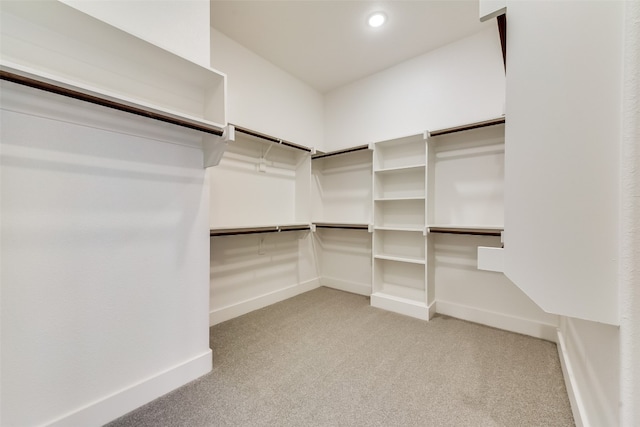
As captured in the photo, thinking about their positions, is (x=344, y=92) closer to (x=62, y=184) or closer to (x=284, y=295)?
(x=284, y=295)

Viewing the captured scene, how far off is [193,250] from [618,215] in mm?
1734

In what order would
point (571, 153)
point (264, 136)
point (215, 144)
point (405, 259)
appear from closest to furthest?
1. point (571, 153)
2. point (215, 144)
3. point (264, 136)
4. point (405, 259)

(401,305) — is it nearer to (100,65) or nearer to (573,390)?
(573,390)

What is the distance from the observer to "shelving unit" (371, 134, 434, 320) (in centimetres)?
254

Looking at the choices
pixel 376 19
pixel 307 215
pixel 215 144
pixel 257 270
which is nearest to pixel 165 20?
pixel 215 144

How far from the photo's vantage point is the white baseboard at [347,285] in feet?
9.86

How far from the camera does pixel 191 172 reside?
4.91 feet

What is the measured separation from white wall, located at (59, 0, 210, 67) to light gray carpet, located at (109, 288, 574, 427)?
1.86 m

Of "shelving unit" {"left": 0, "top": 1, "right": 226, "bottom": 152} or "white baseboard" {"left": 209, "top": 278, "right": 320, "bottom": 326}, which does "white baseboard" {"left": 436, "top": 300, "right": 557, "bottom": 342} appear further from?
"shelving unit" {"left": 0, "top": 1, "right": 226, "bottom": 152}

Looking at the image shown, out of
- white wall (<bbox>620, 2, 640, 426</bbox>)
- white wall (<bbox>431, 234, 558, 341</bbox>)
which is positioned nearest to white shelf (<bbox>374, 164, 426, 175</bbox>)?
white wall (<bbox>431, 234, 558, 341</bbox>)

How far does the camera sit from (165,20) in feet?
4.49

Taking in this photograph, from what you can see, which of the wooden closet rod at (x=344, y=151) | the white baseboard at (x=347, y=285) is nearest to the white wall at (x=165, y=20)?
the wooden closet rod at (x=344, y=151)

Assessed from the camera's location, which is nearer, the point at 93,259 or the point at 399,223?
the point at 93,259

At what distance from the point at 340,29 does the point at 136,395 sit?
2986mm
